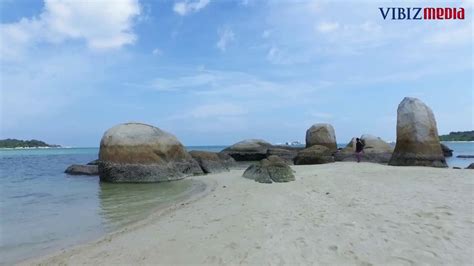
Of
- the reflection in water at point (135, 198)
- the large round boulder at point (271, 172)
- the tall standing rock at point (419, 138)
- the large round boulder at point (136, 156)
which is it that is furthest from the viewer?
the large round boulder at point (136, 156)

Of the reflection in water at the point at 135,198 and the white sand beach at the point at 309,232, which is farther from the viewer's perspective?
the reflection in water at the point at 135,198

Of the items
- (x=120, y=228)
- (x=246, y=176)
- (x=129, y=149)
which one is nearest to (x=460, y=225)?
(x=120, y=228)

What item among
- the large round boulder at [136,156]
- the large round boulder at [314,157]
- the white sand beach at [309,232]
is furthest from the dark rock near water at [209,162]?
the white sand beach at [309,232]

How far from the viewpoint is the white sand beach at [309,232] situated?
480 cm

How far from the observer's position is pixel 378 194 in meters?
8.59

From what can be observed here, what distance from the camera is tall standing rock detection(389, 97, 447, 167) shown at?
16.2 metres

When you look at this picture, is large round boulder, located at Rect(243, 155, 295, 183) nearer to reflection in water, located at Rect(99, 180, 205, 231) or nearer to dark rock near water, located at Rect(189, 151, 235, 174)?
reflection in water, located at Rect(99, 180, 205, 231)

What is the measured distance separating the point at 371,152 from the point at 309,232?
60.8ft

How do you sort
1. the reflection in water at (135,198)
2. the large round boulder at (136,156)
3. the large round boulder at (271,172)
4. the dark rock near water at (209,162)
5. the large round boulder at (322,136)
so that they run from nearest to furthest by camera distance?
the reflection in water at (135,198) → the large round boulder at (271,172) → the large round boulder at (136,156) → the dark rock near water at (209,162) → the large round boulder at (322,136)

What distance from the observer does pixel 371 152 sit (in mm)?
22891

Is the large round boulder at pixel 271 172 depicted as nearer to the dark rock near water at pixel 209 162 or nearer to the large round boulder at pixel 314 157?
the dark rock near water at pixel 209 162

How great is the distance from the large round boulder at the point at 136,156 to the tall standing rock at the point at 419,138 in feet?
33.0

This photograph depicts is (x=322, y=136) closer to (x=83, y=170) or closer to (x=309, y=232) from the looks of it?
(x=83, y=170)

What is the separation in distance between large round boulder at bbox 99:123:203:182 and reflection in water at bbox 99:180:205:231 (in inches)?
30.8
